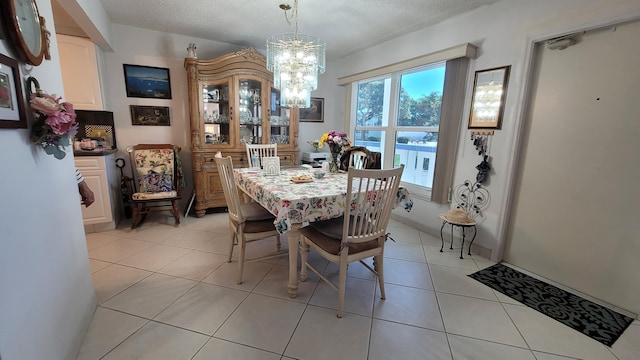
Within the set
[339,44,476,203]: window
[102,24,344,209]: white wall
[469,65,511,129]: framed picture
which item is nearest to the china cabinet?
[102,24,344,209]: white wall

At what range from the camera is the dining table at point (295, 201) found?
169 cm

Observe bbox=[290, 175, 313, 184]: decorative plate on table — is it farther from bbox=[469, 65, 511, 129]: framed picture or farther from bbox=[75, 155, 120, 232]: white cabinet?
bbox=[75, 155, 120, 232]: white cabinet

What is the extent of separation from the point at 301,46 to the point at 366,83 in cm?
225

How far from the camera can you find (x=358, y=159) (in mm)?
2887

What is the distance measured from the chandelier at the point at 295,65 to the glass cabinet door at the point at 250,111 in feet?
4.48

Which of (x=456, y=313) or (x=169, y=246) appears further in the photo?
(x=169, y=246)

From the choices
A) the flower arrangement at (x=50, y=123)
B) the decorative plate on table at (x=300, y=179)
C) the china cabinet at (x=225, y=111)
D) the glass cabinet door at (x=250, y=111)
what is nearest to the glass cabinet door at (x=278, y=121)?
the china cabinet at (x=225, y=111)

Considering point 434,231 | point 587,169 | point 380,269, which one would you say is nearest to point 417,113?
point 434,231

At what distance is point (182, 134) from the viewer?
374 cm

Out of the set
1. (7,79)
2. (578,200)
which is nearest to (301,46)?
(7,79)

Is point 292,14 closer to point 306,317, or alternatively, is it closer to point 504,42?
point 504,42

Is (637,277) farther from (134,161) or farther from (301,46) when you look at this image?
(134,161)

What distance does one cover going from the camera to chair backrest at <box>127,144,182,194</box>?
130 inches

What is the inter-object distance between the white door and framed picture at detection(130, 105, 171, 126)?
4.15 meters
